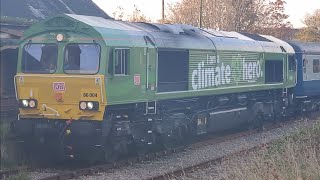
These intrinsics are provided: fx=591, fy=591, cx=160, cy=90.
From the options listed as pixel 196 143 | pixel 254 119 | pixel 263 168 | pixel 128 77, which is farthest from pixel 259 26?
pixel 263 168

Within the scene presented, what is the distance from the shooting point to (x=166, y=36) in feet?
47.5

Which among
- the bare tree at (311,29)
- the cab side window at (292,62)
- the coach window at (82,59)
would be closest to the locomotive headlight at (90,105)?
the coach window at (82,59)

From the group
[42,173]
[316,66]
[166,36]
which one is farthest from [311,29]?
[42,173]

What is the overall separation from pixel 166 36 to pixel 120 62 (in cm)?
232

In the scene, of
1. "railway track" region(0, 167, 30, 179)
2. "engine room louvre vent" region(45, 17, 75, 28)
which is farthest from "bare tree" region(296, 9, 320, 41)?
"railway track" region(0, 167, 30, 179)

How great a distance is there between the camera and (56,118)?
1248 cm

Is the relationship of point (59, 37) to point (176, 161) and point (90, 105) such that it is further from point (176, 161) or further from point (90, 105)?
point (176, 161)

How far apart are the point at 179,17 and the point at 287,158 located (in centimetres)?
3922

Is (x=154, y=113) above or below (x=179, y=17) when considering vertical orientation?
below

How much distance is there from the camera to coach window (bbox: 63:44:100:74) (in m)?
12.2

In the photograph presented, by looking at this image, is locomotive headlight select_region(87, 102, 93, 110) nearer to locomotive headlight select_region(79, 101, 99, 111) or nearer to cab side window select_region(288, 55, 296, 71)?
locomotive headlight select_region(79, 101, 99, 111)

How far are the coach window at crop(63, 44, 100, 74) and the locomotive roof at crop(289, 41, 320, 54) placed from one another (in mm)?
13107

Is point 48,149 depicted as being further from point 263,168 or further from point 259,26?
point 259,26

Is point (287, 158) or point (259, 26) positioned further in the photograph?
point (259, 26)
